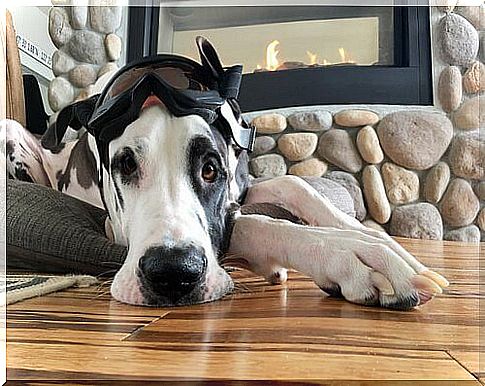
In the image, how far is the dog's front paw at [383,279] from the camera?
0.87 metres

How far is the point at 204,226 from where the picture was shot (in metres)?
1.02

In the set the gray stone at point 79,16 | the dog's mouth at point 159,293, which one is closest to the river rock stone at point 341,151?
the gray stone at point 79,16

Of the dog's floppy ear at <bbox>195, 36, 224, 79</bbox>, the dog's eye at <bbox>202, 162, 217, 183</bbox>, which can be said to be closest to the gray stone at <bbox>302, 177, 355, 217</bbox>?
the dog's floppy ear at <bbox>195, 36, 224, 79</bbox>

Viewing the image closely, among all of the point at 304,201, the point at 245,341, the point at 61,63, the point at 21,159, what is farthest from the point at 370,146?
the point at 245,341

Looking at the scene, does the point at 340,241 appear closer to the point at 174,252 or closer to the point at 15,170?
the point at 174,252

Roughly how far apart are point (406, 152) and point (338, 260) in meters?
2.14

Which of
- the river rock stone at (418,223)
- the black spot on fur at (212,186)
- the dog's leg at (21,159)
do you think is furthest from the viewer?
the river rock stone at (418,223)

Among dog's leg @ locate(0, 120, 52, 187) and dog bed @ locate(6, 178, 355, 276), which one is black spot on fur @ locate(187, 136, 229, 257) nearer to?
dog bed @ locate(6, 178, 355, 276)

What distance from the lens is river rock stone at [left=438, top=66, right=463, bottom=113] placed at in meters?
3.03

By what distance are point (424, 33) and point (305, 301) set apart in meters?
2.39

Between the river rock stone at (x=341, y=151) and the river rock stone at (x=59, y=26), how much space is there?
1.27 metres

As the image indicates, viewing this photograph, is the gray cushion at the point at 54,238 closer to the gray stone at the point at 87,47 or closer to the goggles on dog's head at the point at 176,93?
the goggles on dog's head at the point at 176,93

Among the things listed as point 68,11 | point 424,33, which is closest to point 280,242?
point 424,33

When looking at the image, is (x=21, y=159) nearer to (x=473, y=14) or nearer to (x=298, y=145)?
(x=298, y=145)
